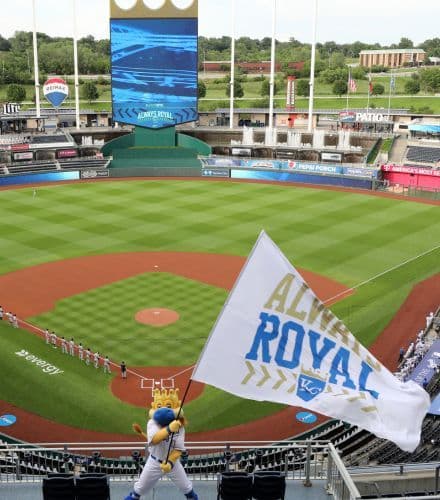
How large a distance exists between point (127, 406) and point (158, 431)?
42.3 ft

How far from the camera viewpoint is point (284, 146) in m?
78.6

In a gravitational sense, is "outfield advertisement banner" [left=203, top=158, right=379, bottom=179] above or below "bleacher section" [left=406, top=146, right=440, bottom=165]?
below

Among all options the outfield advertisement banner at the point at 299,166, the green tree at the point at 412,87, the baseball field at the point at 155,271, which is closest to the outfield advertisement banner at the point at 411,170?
the outfield advertisement banner at the point at 299,166

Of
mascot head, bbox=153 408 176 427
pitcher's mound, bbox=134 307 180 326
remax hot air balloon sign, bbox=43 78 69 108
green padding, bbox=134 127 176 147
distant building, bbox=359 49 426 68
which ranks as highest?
distant building, bbox=359 49 426 68

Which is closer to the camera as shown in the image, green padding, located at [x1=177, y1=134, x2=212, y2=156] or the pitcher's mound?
the pitcher's mound

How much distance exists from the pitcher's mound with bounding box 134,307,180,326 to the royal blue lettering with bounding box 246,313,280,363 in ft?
64.3

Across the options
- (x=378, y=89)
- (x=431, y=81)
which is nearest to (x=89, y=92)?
(x=378, y=89)

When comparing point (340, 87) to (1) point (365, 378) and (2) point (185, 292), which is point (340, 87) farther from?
(1) point (365, 378)

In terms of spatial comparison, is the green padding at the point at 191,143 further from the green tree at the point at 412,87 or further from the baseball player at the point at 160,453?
the baseball player at the point at 160,453

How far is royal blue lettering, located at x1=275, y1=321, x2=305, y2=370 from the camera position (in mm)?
9234

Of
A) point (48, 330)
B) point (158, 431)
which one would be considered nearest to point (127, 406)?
point (48, 330)

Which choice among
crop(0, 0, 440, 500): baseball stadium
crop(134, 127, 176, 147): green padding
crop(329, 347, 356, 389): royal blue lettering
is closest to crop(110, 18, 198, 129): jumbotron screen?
crop(0, 0, 440, 500): baseball stadium

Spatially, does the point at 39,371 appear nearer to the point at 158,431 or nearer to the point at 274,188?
the point at 158,431

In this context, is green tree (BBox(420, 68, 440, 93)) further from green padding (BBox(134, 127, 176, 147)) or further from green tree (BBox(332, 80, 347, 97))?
green padding (BBox(134, 127, 176, 147))
